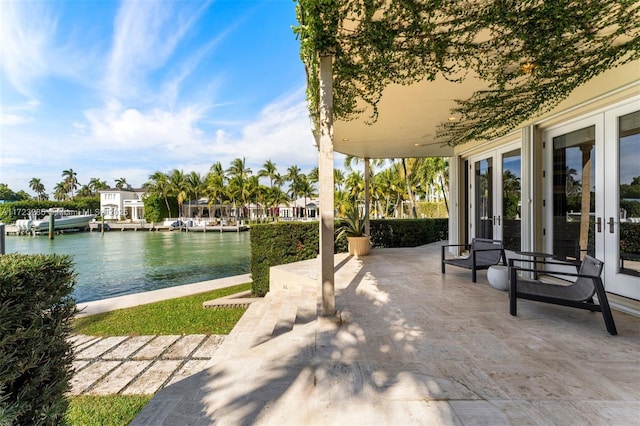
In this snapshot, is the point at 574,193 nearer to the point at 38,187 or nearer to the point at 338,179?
the point at 338,179

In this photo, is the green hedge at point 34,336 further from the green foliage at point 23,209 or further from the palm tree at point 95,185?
the palm tree at point 95,185

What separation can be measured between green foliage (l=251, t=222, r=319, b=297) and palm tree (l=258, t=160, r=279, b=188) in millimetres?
34329

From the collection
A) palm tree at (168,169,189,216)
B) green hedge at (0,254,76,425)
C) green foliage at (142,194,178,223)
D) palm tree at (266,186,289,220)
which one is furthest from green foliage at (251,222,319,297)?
green foliage at (142,194,178,223)

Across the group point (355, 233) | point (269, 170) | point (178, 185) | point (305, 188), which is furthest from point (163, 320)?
point (178, 185)

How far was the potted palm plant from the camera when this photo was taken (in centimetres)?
710

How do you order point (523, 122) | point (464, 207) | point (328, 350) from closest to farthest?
point (328, 350), point (523, 122), point (464, 207)

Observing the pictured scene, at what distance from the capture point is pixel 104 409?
266cm

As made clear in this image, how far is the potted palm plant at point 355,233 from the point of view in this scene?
710 centimetres

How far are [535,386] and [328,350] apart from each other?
1.43 meters

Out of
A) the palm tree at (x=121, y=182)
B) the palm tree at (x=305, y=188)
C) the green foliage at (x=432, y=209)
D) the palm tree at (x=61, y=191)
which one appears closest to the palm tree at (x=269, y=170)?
the palm tree at (x=305, y=188)

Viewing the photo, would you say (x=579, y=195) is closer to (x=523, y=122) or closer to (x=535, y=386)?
(x=523, y=122)

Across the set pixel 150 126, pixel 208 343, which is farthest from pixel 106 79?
pixel 208 343

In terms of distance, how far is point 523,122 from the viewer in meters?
4.57

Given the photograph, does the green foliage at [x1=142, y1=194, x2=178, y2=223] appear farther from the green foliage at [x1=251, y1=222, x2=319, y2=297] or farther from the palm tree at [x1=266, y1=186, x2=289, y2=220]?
the green foliage at [x1=251, y1=222, x2=319, y2=297]
